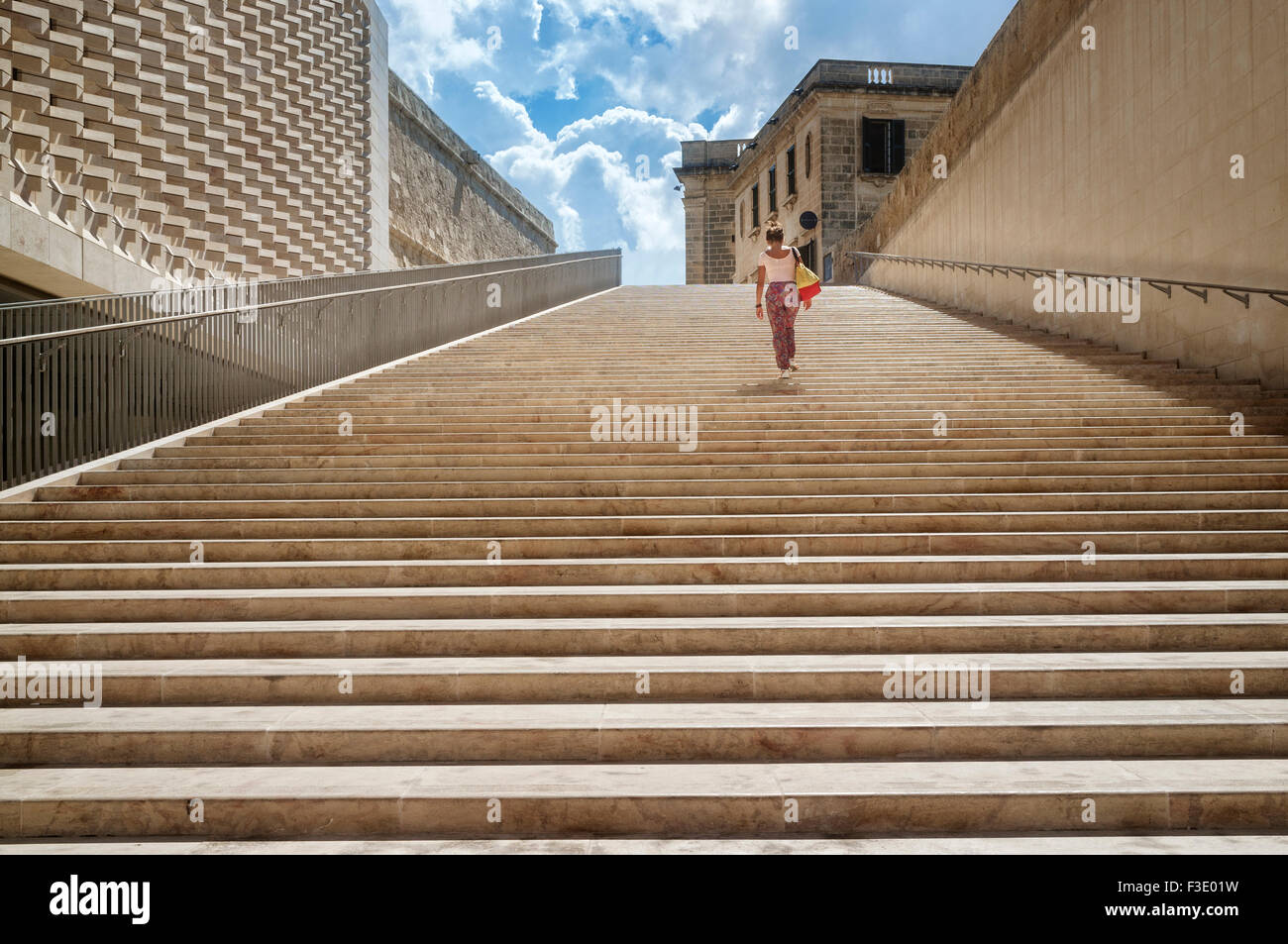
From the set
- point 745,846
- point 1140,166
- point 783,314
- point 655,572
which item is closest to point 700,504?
point 655,572

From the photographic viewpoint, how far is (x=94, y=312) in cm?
714

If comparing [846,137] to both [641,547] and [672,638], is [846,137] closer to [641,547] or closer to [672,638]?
[641,547]

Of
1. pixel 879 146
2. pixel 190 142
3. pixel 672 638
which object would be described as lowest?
pixel 672 638

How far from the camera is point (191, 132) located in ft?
40.3

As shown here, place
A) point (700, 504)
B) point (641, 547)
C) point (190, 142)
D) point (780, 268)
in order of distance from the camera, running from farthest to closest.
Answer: point (190, 142), point (780, 268), point (700, 504), point (641, 547)

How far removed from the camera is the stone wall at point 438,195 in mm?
20891

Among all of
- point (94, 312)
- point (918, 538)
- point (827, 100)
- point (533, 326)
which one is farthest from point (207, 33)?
point (827, 100)

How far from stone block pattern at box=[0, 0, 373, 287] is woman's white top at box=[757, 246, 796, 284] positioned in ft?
23.8

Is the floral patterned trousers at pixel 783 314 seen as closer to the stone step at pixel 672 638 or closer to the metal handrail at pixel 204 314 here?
the metal handrail at pixel 204 314

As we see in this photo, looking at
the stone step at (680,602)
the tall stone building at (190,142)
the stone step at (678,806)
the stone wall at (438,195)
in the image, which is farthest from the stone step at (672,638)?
the stone wall at (438,195)

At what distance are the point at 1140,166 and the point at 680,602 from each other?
26.0 ft
